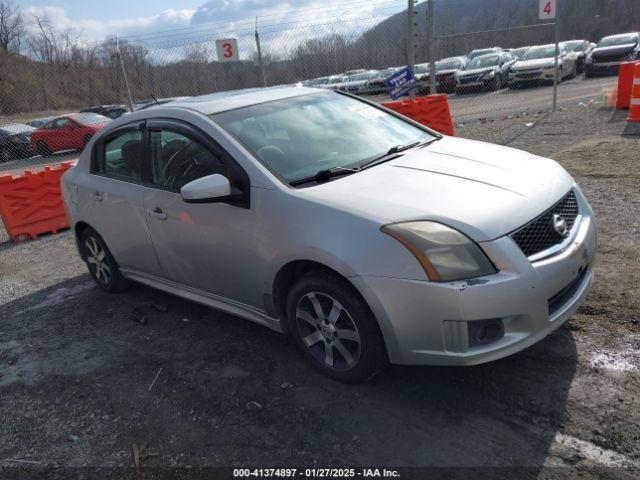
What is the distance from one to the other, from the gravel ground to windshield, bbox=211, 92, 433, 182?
4.30 ft

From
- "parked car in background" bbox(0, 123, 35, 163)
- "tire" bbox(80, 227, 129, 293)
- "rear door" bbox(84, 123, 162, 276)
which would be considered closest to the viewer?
"rear door" bbox(84, 123, 162, 276)

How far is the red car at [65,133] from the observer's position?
1895 cm

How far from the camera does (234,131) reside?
11.9 ft

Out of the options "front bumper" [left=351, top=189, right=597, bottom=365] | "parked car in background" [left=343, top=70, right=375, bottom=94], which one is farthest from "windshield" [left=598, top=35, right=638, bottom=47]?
"front bumper" [left=351, top=189, right=597, bottom=365]

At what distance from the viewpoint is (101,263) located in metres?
5.11

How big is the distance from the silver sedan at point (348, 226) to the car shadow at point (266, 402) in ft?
0.94

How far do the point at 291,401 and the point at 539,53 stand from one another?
22.0m

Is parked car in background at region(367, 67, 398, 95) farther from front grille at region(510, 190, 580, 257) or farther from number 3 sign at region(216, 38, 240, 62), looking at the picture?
front grille at region(510, 190, 580, 257)

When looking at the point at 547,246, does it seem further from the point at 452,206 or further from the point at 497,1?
the point at 497,1

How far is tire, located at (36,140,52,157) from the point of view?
63.3 ft

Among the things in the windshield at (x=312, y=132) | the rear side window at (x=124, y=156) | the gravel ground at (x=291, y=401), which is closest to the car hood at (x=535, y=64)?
the gravel ground at (x=291, y=401)

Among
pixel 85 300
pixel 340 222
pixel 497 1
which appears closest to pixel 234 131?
pixel 340 222

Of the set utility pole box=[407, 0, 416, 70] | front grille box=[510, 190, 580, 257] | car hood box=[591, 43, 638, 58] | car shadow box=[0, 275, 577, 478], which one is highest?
utility pole box=[407, 0, 416, 70]

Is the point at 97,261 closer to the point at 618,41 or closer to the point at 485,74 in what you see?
the point at 485,74
